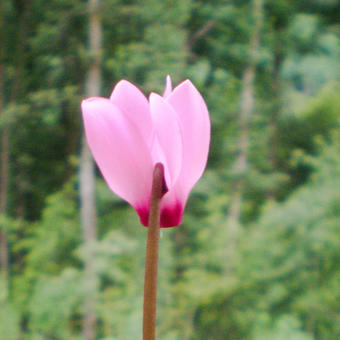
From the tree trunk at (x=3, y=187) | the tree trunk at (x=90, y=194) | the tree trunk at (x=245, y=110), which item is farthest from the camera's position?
the tree trunk at (x=245, y=110)

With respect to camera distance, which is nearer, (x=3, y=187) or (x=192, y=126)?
(x=192, y=126)

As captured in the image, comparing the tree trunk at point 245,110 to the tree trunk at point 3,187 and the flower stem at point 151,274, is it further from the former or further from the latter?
the flower stem at point 151,274

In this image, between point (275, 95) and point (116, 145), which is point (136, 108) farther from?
point (275, 95)

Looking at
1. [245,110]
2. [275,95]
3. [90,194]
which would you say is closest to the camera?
[90,194]

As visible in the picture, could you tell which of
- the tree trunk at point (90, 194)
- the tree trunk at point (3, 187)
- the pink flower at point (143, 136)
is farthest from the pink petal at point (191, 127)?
the tree trunk at point (3, 187)

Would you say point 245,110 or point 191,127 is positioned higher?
point 245,110

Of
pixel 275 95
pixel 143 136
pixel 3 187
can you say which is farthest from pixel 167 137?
pixel 275 95

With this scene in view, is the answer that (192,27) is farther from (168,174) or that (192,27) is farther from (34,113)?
(168,174)

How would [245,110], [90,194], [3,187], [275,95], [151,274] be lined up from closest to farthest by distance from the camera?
[151,274] < [90,194] < [3,187] < [245,110] < [275,95]
